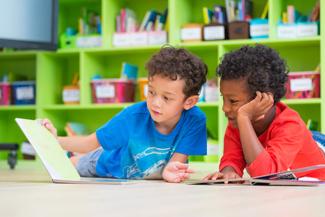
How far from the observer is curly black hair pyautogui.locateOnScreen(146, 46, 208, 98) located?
1.84 meters

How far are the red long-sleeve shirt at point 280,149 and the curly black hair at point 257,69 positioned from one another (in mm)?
81

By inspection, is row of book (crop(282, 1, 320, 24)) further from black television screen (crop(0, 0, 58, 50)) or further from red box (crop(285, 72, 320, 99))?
black television screen (crop(0, 0, 58, 50))

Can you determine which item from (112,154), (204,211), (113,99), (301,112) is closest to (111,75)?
(113,99)

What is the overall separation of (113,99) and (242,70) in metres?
2.22

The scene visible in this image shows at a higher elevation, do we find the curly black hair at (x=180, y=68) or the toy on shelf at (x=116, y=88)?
the curly black hair at (x=180, y=68)

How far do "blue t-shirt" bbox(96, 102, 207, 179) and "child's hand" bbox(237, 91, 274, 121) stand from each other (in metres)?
0.29

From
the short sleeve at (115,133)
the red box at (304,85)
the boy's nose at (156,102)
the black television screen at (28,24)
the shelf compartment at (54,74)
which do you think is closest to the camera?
the boy's nose at (156,102)

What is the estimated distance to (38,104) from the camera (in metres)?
4.00

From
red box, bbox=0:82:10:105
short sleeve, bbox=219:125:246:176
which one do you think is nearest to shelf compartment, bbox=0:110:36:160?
red box, bbox=0:82:10:105

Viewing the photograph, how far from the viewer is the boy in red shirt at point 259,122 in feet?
5.13

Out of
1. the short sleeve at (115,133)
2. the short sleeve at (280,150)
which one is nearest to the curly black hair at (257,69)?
the short sleeve at (280,150)

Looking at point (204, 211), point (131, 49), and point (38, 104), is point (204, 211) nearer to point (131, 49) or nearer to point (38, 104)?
point (131, 49)

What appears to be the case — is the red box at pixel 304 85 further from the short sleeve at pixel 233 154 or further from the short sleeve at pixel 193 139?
the short sleeve at pixel 233 154

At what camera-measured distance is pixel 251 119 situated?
1657 mm
